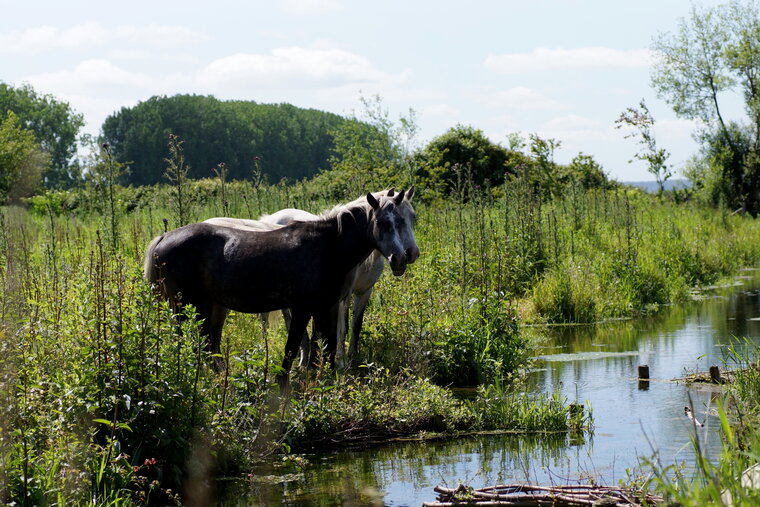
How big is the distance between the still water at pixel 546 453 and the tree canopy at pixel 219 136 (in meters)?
56.9

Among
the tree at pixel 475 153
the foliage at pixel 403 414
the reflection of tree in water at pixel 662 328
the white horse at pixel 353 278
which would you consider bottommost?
the foliage at pixel 403 414

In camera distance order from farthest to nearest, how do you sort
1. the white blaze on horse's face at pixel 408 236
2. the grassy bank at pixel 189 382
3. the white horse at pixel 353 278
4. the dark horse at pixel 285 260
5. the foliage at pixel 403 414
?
the white horse at pixel 353 278
the white blaze on horse's face at pixel 408 236
the dark horse at pixel 285 260
the foliage at pixel 403 414
the grassy bank at pixel 189 382

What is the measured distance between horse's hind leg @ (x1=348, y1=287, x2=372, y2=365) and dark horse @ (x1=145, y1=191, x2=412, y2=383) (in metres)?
1.41

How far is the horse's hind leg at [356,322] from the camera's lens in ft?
31.8

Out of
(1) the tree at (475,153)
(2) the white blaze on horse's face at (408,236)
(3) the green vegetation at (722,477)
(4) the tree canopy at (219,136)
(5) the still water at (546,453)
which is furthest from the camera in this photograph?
(4) the tree canopy at (219,136)

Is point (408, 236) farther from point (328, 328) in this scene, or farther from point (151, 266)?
point (151, 266)

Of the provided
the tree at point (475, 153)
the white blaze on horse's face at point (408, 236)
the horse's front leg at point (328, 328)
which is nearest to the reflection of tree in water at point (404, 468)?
the horse's front leg at point (328, 328)

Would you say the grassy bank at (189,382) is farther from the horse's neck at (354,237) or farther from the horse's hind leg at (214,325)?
the horse's neck at (354,237)

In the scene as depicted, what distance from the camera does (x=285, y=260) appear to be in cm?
808

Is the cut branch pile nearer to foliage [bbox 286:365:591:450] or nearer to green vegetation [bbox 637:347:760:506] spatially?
green vegetation [bbox 637:347:760:506]

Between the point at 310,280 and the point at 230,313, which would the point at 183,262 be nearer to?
the point at 310,280

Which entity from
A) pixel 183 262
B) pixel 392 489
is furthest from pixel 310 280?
pixel 392 489

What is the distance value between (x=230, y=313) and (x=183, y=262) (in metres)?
1.95

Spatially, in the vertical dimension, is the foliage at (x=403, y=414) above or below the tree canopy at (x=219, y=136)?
below
